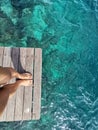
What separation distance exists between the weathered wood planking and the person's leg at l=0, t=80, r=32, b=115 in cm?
11

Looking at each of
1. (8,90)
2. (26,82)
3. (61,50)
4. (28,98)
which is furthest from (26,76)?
(61,50)

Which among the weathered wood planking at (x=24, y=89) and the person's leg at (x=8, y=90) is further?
the weathered wood planking at (x=24, y=89)

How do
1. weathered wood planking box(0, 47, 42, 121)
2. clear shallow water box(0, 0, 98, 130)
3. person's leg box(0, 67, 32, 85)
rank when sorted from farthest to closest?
clear shallow water box(0, 0, 98, 130)
weathered wood planking box(0, 47, 42, 121)
person's leg box(0, 67, 32, 85)

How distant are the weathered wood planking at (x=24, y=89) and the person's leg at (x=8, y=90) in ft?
0.36

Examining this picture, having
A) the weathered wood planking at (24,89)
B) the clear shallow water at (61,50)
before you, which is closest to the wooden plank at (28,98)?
the weathered wood planking at (24,89)

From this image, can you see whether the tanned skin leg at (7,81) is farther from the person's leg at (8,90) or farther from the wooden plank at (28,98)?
the wooden plank at (28,98)

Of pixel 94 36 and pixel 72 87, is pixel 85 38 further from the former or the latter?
pixel 72 87

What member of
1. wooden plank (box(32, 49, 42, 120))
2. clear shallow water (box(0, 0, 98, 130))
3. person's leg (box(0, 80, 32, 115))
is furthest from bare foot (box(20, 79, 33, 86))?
clear shallow water (box(0, 0, 98, 130))

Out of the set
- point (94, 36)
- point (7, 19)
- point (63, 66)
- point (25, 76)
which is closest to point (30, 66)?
point (25, 76)

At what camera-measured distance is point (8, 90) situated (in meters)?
4.87

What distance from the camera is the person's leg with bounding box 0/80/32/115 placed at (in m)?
4.50

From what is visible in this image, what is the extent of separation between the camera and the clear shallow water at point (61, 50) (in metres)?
6.87

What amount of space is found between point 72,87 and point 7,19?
7.45ft

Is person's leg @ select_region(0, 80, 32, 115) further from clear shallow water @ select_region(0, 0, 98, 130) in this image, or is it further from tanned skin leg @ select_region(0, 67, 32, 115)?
clear shallow water @ select_region(0, 0, 98, 130)
